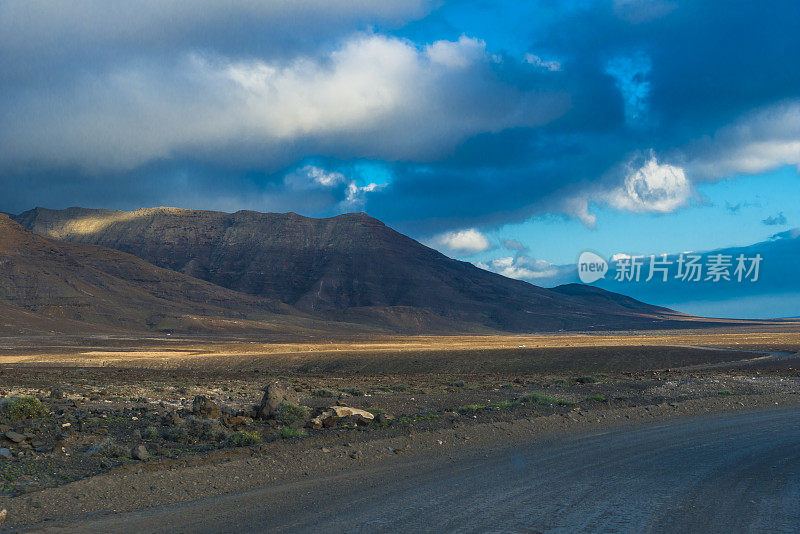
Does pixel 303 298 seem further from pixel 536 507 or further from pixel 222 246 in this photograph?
pixel 536 507

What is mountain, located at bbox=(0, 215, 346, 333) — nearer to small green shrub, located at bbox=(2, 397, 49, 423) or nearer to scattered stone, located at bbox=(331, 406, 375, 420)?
small green shrub, located at bbox=(2, 397, 49, 423)

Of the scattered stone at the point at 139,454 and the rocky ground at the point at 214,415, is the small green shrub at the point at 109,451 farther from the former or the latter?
the scattered stone at the point at 139,454

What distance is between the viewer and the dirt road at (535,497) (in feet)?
26.1

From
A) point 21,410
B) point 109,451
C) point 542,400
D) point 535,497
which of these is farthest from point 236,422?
point 542,400

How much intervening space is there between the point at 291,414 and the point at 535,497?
10.7 metres

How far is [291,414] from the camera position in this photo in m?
18.6

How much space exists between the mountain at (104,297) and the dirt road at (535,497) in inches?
4321

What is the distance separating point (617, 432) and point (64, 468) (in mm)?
12569

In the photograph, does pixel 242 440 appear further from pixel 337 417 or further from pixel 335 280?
pixel 335 280

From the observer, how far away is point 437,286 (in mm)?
191750

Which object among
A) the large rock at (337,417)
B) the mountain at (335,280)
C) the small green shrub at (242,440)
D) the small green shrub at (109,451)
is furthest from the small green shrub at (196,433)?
the mountain at (335,280)

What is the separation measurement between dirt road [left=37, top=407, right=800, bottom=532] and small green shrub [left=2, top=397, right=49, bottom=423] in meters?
10.8

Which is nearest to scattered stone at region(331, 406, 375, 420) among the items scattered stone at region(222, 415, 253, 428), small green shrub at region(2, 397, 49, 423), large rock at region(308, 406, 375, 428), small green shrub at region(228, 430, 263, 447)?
large rock at region(308, 406, 375, 428)

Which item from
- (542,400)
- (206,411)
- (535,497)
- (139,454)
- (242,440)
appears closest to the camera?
(535,497)
